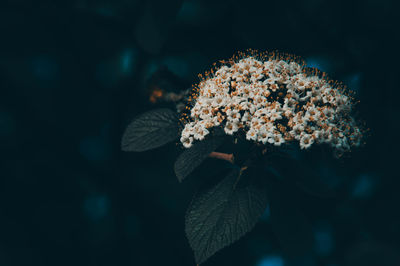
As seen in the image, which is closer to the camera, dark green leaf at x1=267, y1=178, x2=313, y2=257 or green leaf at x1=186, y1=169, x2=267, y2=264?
green leaf at x1=186, y1=169, x2=267, y2=264

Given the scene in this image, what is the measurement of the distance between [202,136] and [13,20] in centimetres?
94

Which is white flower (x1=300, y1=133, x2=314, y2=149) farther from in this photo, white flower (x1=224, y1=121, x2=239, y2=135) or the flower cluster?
white flower (x1=224, y1=121, x2=239, y2=135)

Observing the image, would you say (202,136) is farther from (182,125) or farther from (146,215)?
(146,215)

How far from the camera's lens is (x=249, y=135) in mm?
708

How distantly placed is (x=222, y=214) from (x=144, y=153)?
0.65 metres

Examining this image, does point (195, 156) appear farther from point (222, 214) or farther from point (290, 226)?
point (290, 226)

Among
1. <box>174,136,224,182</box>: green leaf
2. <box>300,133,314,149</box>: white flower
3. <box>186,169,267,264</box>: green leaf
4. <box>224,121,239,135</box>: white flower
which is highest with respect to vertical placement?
<box>300,133,314,149</box>: white flower

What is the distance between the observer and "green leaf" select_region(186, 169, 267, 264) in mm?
672

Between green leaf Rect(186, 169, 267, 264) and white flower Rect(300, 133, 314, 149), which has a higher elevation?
white flower Rect(300, 133, 314, 149)

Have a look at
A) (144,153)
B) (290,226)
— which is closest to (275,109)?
(290,226)

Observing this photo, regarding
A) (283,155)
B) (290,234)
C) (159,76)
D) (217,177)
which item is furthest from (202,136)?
(159,76)

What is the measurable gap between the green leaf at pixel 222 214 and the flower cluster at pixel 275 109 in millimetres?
133

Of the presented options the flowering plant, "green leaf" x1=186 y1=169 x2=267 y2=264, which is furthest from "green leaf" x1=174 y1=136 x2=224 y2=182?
"green leaf" x1=186 y1=169 x2=267 y2=264

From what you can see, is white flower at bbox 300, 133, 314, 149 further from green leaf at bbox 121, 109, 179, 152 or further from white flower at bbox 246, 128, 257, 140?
green leaf at bbox 121, 109, 179, 152
